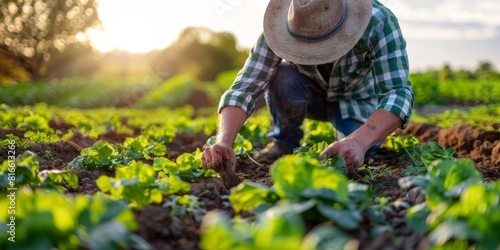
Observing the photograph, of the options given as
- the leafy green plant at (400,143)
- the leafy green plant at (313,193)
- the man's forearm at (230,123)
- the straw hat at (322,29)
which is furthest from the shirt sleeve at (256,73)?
the leafy green plant at (313,193)

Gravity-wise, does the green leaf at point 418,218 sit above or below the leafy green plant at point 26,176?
below

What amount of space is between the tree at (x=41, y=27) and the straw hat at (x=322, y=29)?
55.5 ft

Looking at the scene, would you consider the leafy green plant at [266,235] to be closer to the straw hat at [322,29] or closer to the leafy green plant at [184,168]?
the leafy green plant at [184,168]

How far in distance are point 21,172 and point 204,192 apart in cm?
91

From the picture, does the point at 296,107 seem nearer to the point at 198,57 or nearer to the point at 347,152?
the point at 347,152

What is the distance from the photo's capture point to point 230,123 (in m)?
3.72

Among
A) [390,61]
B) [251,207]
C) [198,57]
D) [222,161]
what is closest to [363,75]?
[390,61]

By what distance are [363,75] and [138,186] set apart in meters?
2.45

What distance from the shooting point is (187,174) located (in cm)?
295

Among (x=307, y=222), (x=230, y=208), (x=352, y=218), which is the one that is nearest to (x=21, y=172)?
(x=230, y=208)

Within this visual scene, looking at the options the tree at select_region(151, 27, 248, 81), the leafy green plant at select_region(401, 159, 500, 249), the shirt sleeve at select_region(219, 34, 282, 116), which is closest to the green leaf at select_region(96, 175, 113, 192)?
the leafy green plant at select_region(401, 159, 500, 249)

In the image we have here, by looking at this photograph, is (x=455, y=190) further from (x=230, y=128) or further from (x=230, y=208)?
(x=230, y=128)

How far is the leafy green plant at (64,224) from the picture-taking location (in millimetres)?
1693

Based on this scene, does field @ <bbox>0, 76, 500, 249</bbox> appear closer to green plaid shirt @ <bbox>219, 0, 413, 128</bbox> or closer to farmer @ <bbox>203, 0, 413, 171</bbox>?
farmer @ <bbox>203, 0, 413, 171</bbox>
